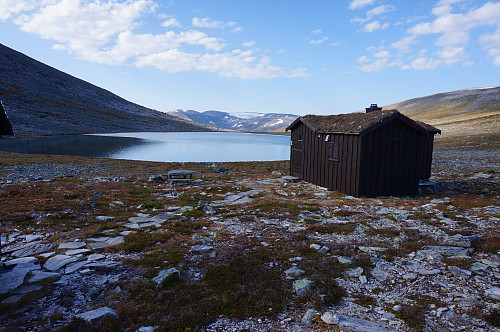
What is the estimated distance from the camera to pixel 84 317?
563 cm

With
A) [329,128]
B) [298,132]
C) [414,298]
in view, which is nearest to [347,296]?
[414,298]

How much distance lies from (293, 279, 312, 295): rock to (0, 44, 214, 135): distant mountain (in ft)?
322

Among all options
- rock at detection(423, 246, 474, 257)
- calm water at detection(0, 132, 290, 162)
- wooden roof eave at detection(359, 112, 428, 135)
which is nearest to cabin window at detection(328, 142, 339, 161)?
wooden roof eave at detection(359, 112, 428, 135)

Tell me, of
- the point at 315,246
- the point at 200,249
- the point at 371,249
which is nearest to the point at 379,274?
the point at 371,249

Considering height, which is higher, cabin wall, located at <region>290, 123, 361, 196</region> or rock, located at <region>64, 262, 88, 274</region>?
cabin wall, located at <region>290, 123, 361, 196</region>

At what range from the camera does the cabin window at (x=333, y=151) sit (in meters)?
19.3

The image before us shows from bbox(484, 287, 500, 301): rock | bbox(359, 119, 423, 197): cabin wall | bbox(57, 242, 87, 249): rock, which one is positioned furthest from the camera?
bbox(359, 119, 423, 197): cabin wall

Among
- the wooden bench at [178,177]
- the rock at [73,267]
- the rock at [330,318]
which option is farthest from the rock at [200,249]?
the wooden bench at [178,177]

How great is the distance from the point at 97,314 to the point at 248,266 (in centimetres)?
370

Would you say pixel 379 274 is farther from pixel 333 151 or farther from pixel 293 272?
pixel 333 151

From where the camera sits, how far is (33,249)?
8.96 meters

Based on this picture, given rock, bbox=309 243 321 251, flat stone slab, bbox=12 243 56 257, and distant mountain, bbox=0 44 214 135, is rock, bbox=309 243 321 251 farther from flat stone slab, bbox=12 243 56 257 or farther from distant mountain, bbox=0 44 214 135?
distant mountain, bbox=0 44 214 135

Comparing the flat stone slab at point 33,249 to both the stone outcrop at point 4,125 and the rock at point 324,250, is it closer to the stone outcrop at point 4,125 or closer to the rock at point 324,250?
the stone outcrop at point 4,125

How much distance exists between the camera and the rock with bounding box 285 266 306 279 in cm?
745
